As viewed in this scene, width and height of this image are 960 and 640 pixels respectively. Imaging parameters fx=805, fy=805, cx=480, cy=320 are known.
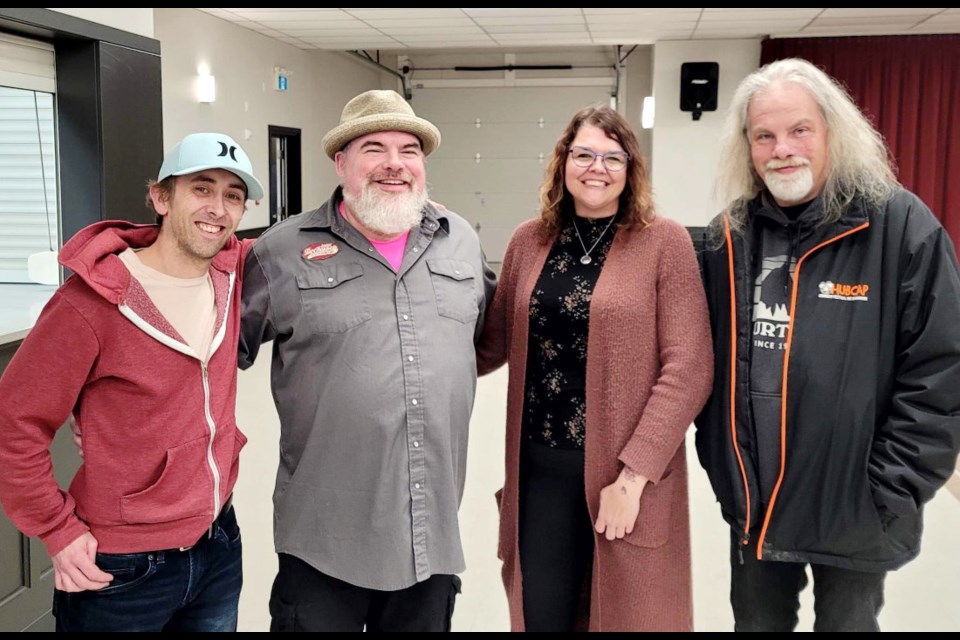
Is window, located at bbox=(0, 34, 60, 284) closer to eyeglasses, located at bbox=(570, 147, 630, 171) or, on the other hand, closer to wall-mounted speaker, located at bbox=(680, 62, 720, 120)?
eyeglasses, located at bbox=(570, 147, 630, 171)

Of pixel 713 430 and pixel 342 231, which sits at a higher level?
pixel 342 231

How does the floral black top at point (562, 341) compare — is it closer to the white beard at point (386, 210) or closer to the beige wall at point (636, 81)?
the white beard at point (386, 210)

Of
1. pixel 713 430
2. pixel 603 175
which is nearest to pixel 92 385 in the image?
pixel 603 175

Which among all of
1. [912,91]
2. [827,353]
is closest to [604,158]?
[827,353]

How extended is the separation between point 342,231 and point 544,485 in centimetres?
77

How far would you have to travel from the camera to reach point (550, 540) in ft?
6.42

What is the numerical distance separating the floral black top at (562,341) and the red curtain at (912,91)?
27.1ft

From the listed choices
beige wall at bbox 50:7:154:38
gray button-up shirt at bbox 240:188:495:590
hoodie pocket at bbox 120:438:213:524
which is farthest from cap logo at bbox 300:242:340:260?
beige wall at bbox 50:7:154:38

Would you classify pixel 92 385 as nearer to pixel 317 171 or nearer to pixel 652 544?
pixel 652 544

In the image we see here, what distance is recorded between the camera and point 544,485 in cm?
195

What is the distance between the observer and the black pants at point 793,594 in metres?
1.77

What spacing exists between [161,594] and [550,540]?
88 cm

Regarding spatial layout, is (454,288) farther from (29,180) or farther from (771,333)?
(29,180)

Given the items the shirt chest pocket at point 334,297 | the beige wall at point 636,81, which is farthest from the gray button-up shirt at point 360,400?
the beige wall at point 636,81
